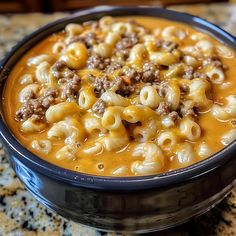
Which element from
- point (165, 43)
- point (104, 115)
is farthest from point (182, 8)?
point (104, 115)

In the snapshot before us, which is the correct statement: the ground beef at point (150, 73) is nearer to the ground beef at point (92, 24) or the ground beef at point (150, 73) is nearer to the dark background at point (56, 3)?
the ground beef at point (92, 24)

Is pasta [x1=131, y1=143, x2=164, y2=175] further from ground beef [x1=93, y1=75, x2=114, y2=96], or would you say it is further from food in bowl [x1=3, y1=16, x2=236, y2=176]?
ground beef [x1=93, y1=75, x2=114, y2=96]

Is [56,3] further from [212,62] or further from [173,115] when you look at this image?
[173,115]

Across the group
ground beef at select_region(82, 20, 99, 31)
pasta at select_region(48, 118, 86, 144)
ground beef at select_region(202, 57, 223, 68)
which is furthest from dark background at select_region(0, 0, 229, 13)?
pasta at select_region(48, 118, 86, 144)

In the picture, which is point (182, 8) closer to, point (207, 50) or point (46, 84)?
point (207, 50)

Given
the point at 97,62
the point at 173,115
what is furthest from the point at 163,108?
the point at 97,62

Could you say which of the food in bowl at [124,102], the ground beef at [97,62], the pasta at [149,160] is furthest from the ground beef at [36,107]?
the pasta at [149,160]
